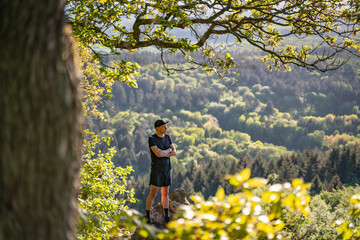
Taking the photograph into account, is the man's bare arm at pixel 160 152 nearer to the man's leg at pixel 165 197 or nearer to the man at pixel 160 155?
the man at pixel 160 155

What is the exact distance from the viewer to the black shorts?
6.66m

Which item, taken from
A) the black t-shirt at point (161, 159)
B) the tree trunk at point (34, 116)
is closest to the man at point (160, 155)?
the black t-shirt at point (161, 159)

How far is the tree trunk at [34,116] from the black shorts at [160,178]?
5.23 m

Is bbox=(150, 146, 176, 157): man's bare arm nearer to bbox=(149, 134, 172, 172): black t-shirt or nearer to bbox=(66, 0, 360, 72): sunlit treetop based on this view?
bbox=(149, 134, 172, 172): black t-shirt

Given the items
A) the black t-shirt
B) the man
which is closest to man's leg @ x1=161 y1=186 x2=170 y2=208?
the man

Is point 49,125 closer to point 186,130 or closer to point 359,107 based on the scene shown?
point 186,130

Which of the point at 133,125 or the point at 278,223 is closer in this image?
the point at 278,223

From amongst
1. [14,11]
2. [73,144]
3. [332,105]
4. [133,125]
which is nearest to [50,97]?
[73,144]

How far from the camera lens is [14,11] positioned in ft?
4.35

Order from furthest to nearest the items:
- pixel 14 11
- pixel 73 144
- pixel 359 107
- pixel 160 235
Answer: pixel 359 107
pixel 160 235
pixel 73 144
pixel 14 11

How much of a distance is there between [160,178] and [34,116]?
5494 mm

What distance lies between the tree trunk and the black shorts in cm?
523

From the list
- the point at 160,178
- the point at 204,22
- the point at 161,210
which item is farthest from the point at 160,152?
the point at 204,22

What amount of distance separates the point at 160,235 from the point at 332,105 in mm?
213990
